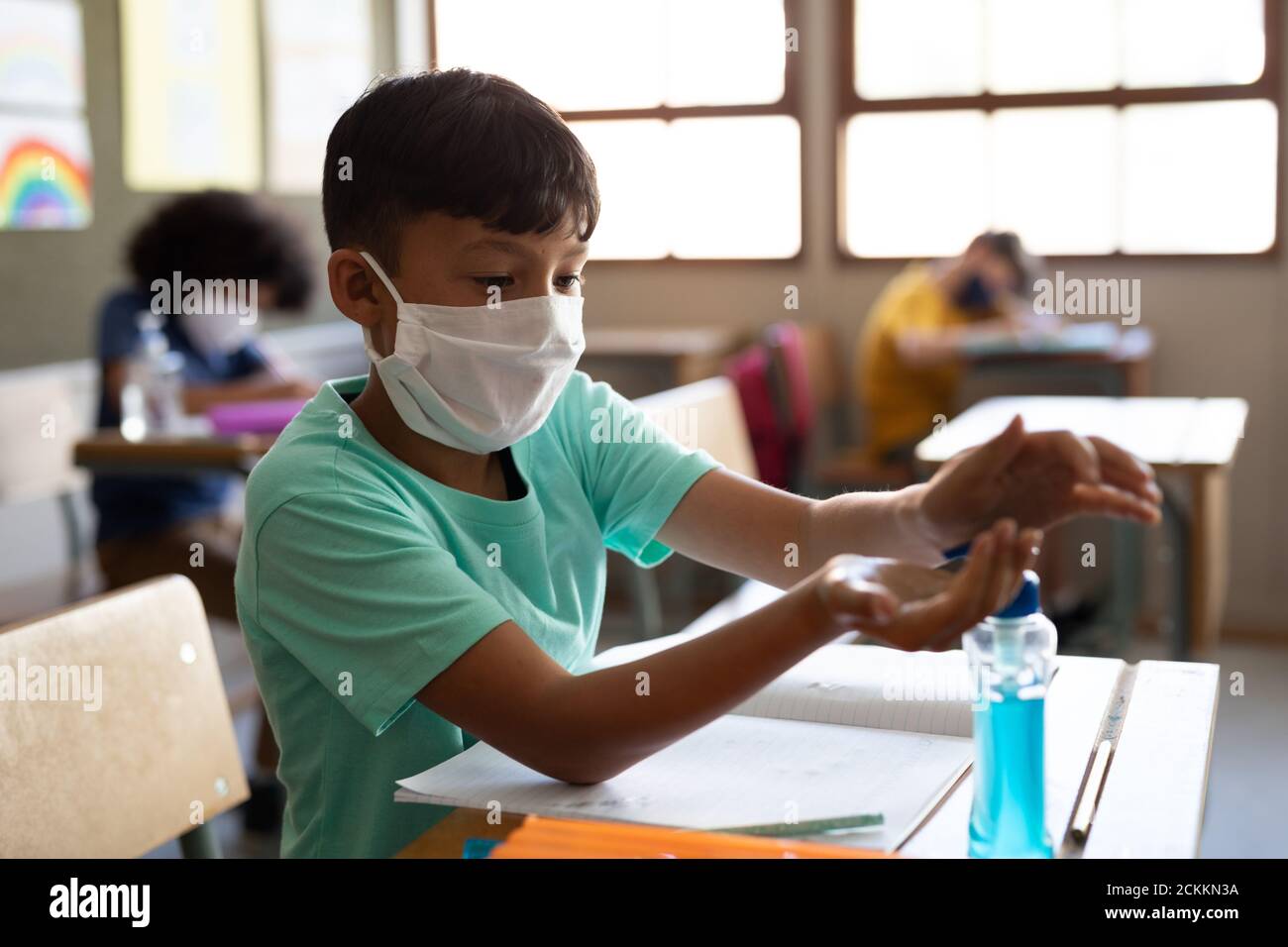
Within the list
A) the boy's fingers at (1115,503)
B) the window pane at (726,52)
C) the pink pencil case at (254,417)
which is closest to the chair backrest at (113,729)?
the boy's fingers at (1115,503)

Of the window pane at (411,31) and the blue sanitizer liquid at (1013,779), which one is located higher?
the window pane at (411,31)

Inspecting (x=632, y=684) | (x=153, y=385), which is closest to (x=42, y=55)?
(x=153, y=385)

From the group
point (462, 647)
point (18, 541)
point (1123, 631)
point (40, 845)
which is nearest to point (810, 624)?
point (462, 647)

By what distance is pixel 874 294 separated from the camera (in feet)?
15.4

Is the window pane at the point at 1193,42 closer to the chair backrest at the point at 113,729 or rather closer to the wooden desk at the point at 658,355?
the wooden desk at the point at 658,355

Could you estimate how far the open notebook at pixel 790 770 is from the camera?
Result: 86 cm

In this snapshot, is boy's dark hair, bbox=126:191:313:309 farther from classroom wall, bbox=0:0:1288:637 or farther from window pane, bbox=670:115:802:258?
window pane, bbox=670:115:802:258

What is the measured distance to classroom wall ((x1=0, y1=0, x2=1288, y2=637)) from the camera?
12.4ft

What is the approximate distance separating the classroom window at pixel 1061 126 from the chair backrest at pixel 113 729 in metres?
3.69

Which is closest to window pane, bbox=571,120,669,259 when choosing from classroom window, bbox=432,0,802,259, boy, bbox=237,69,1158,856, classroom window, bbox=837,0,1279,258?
classroom window, bbox=432,0,802,259

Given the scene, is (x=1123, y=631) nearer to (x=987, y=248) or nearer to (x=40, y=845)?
(x=987, y=248)

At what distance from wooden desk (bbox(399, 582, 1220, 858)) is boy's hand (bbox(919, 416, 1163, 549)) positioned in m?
0.17

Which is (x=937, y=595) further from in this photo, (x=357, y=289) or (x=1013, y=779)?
(x=357, y=289)

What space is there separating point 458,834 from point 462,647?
4.5 inches
